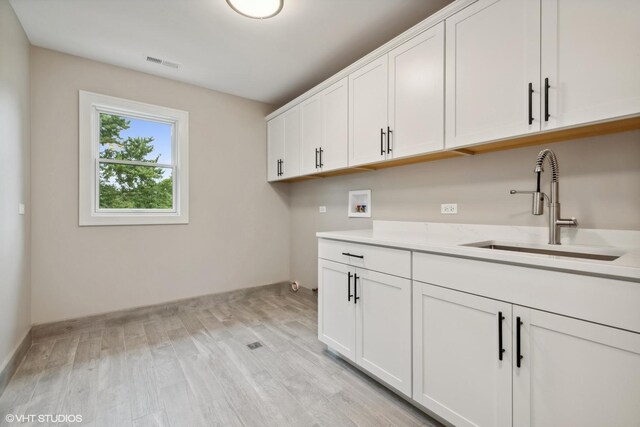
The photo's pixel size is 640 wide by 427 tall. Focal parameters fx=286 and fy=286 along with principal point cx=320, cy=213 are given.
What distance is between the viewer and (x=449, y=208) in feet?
7.22

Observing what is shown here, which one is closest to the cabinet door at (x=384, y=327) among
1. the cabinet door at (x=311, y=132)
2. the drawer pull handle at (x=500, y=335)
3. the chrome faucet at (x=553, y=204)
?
the drawer pull handle at (x=500, y=335)

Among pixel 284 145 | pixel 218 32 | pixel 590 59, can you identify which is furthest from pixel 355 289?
pixel 218 32

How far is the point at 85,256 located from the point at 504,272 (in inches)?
138

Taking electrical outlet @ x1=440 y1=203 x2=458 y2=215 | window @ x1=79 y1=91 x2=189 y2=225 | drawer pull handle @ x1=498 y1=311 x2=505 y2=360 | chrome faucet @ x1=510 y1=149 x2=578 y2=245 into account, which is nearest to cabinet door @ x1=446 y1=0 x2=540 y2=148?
chrome faucet @ x1=510 y1=149 x2=578 y2=245

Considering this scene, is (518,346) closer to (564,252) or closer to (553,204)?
(564,252)

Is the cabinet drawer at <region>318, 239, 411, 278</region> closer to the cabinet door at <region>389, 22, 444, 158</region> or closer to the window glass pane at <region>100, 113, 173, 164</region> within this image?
the cabinet door at <region>389, 22, 444, 158</region>

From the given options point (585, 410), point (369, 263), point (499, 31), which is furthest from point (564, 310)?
point (499, 31)

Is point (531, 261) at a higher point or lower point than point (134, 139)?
lower

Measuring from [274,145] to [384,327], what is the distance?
9.10 feet

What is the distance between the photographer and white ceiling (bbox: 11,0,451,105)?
2088 millimetres

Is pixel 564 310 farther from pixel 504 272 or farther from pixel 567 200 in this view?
pixel 567 200

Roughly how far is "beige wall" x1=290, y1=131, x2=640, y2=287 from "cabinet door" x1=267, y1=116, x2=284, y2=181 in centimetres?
86

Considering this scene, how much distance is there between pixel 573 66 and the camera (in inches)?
53.2

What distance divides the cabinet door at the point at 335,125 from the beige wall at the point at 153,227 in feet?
4.50
